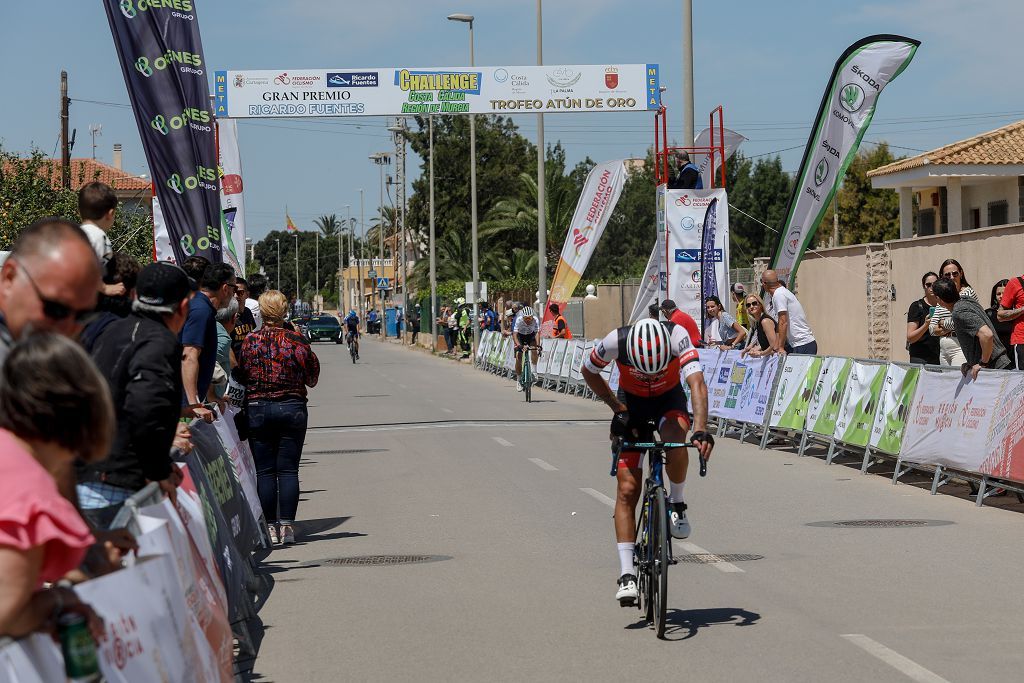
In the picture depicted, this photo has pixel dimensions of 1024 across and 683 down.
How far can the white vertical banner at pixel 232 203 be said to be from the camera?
19.2m

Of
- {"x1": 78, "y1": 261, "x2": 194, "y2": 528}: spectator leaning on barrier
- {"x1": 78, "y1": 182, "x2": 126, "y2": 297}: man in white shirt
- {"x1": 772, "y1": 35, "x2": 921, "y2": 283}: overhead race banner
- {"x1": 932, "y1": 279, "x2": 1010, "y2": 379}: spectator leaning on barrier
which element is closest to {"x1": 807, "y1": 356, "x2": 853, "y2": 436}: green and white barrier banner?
{"x1": 932, "y1": 279, "x2": 1010, "y2": 379}: spectator leaning on barrier

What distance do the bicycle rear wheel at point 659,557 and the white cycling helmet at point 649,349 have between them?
2.10 ft

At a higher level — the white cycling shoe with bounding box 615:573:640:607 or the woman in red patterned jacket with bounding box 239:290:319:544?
the woman in red patterned jacket with bounding box 239:290:319:544

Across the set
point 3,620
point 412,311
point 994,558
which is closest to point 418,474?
point 994,558

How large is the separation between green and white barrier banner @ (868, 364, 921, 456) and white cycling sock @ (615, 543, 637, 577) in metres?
6.59

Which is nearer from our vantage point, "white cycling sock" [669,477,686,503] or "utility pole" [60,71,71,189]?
"white cycling sock" [669,477,686,503]

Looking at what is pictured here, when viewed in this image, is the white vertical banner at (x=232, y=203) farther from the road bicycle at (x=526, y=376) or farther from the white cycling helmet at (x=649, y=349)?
the white cycling helmet at (x=649, y=349)

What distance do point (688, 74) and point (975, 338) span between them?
41.6 feet

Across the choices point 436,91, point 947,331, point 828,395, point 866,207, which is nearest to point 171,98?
point 828,395

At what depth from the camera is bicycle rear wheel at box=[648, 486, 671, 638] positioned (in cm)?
705

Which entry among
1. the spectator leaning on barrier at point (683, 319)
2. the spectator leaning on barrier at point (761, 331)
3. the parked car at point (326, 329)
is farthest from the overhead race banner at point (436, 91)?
the parked car at point (326, 329)

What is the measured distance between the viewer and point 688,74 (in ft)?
79.5

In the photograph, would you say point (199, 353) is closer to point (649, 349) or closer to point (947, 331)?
point (649, 349)

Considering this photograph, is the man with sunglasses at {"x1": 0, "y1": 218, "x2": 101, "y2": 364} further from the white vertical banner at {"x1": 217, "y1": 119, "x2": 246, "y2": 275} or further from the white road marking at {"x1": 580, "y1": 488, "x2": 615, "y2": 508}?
the white vertical banner at {"x1": 217, "y1": 119, "x2": 246, "y2": 275}
